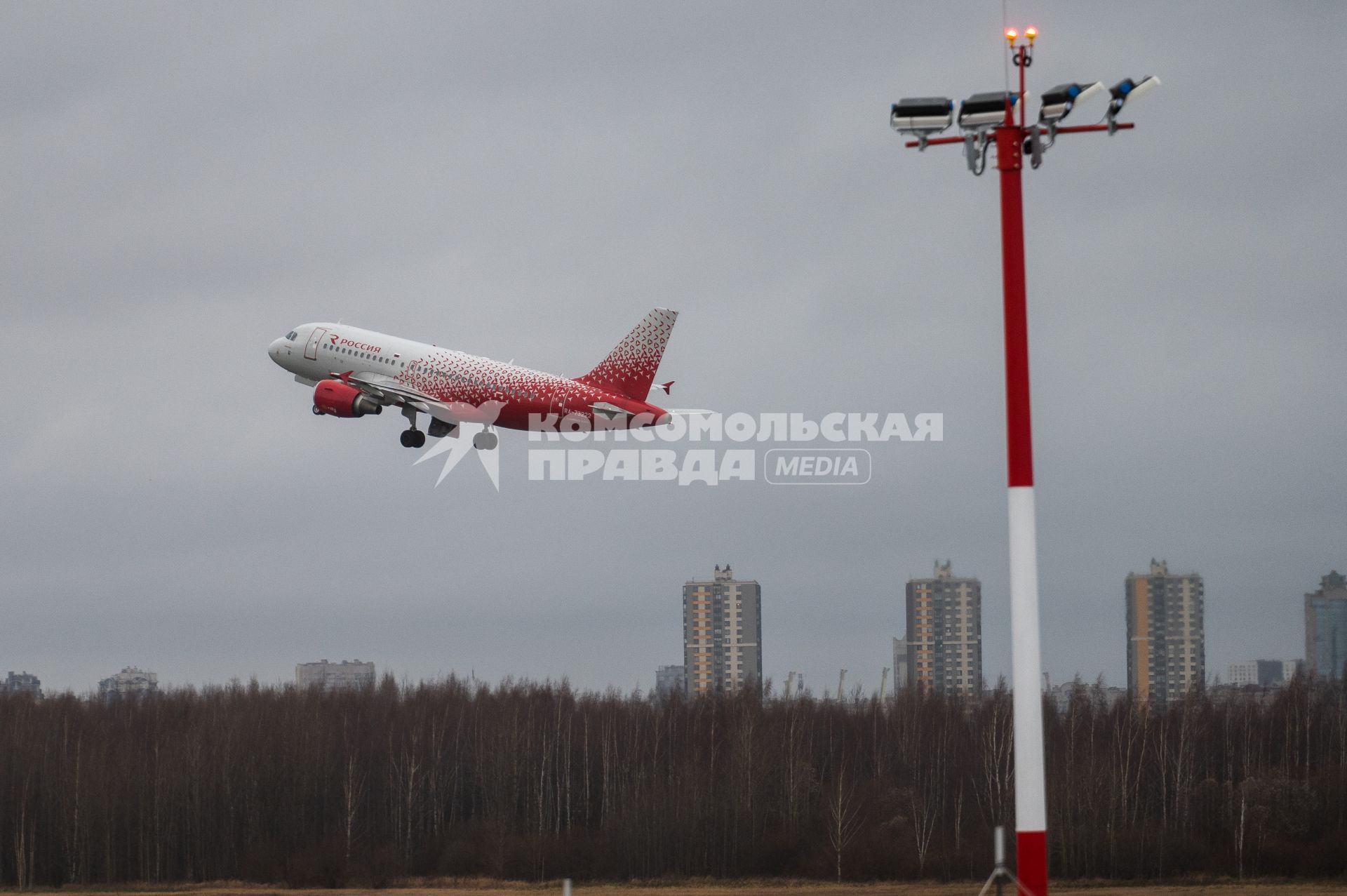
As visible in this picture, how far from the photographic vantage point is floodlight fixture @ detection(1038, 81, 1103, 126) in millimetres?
31062

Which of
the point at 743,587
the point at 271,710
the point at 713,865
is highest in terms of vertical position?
the point at 743,587

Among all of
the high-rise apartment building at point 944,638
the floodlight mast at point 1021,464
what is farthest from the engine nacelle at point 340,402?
the high-rise apartment building at point 944,638

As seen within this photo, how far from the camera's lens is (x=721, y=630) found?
545ft

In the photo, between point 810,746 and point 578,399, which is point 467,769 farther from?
point 578,399

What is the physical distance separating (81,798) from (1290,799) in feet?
273

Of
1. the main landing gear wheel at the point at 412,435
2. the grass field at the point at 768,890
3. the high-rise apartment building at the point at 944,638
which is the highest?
the main landing gear wheel at the point at 412,435

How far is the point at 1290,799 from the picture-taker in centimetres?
10994

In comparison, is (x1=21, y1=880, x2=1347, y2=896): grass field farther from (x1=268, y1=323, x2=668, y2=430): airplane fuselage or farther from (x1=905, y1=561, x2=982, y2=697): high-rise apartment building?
(x1=905, y1=561, x2=982, y2=697): high-rise apartment building

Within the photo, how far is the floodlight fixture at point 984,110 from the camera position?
31656mm

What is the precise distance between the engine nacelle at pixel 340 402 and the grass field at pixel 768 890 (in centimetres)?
2549

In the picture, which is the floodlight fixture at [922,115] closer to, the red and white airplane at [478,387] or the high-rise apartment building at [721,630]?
the red and white airplane at [478,387]

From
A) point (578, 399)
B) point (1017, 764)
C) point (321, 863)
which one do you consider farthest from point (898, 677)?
point (1017, 764)

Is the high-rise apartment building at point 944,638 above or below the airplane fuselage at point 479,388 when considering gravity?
below

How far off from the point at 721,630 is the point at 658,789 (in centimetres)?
5042
